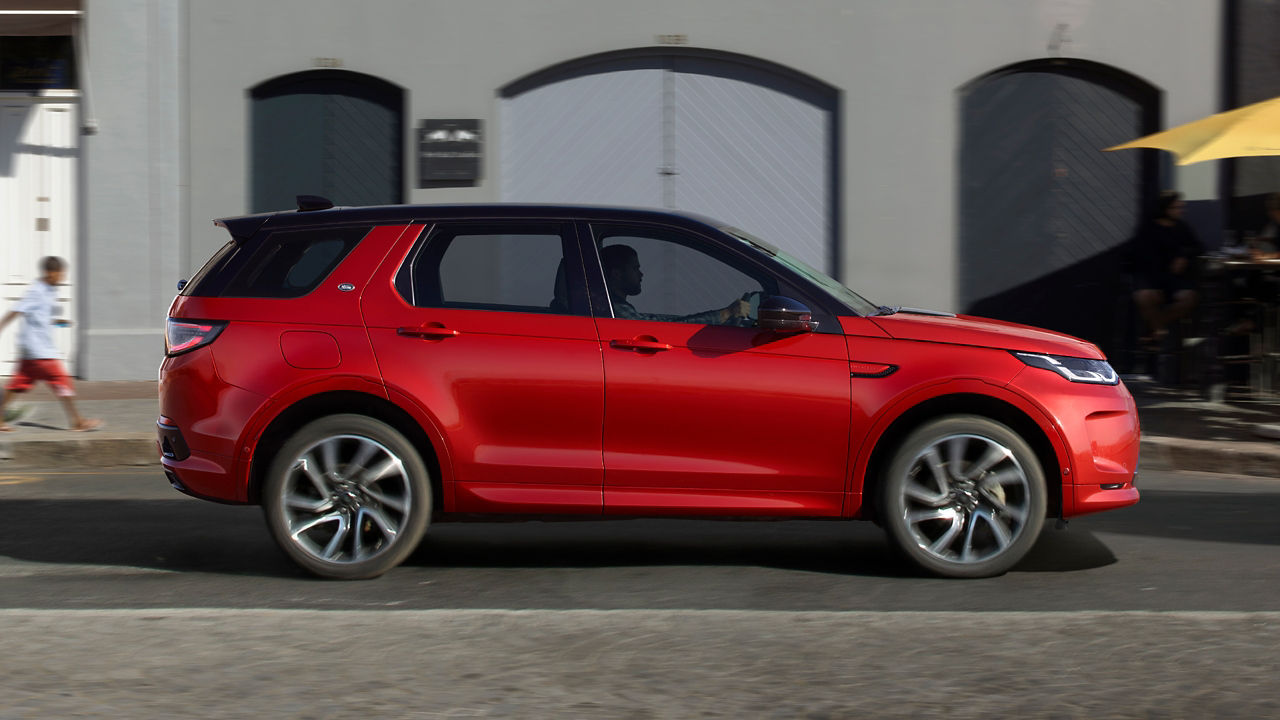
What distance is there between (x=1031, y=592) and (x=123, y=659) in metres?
3.54

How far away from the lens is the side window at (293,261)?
621 cm

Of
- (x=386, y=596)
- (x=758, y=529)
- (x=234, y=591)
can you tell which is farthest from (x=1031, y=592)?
(x=234, y=591)

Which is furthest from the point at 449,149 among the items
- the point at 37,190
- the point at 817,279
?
the point at 817,279

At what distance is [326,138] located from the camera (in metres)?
14.9

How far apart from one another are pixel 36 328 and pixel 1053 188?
1003 cm

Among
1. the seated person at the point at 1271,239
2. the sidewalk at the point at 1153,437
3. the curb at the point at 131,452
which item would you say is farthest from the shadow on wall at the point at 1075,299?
the curb at the point at 131,452

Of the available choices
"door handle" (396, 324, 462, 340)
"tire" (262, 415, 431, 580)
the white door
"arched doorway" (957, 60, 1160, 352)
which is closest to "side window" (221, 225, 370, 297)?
"door handle" (396, 324, 462, 340)

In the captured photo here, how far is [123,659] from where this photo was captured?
15.6ft

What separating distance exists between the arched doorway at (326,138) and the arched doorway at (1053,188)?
241 inches

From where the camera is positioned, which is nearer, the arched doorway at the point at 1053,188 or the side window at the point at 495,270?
the side window at the point at 495,270

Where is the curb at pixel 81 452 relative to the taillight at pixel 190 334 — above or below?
below

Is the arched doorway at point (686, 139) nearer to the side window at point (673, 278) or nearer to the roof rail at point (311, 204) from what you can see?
the roof rail at point (311, 204)

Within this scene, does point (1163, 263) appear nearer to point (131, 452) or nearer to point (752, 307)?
point (752, 307)

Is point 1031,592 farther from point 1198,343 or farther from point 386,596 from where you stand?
point 1198,343
